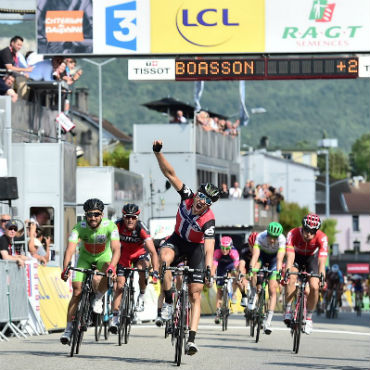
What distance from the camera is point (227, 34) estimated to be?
3058 centimetres

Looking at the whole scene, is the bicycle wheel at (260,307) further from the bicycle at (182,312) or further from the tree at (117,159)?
the tree at (117,159)

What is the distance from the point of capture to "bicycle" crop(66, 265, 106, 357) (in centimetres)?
1478

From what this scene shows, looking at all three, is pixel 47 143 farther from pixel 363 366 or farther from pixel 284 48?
pixel 363 366

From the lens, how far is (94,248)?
16.0m

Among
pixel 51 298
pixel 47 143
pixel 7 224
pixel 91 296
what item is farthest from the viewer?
pixel 47 143

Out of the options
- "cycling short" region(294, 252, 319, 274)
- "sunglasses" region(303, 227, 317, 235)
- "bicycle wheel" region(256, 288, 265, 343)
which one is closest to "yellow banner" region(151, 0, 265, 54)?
"bicycle wheel" region(256, 288, 265, 343)

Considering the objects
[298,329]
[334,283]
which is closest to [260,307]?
[298,329]

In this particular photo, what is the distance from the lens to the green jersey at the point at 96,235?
1578cm

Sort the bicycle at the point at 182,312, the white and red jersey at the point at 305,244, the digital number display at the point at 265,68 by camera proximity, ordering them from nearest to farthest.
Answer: the bicycle at the point at 182,312 → the white and red jersey at the point at 305,244 → the digital number display at the point at 265,68

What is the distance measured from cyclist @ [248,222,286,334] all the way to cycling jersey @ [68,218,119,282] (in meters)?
4.32

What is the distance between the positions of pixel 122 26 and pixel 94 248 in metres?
15.7

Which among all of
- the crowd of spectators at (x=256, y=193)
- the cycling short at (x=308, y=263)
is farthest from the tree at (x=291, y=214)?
the cycling short at (x=308, y=263)

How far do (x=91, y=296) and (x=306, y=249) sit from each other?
397 centimetres

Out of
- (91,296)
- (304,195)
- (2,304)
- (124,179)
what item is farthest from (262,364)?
(304,195)
